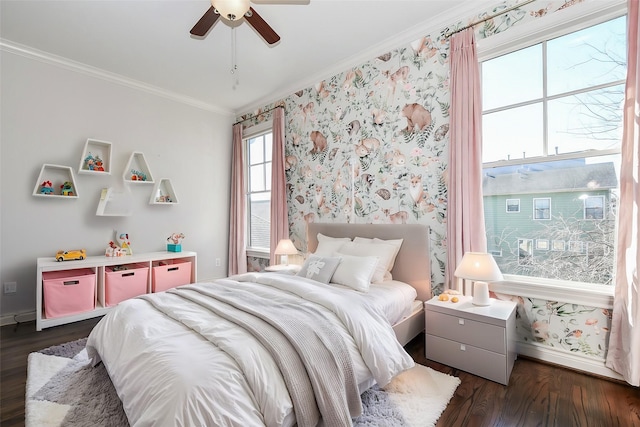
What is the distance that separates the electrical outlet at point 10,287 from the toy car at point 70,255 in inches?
19.8

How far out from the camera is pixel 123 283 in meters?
3.40

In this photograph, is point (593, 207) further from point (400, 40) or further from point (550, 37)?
point (400, 40)

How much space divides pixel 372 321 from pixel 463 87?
2037 millimetres

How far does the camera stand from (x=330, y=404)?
135 cm

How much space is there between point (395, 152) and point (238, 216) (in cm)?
273

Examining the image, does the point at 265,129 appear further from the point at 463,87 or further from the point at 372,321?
the point at 372,321

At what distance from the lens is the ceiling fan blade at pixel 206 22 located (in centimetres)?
203

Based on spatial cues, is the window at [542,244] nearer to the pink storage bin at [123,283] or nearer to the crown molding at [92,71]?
the pink storage bin at [123,283]

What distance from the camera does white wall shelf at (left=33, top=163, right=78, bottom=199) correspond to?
3.16 meters

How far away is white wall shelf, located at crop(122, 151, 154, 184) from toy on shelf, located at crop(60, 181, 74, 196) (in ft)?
1.77

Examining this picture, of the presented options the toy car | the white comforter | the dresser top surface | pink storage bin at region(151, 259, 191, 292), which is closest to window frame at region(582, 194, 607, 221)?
the dresser top surface

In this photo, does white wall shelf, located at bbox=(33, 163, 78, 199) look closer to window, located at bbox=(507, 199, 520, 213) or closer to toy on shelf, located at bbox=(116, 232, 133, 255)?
toy on shelf, located at bbox=(116, 232, 133, 255)

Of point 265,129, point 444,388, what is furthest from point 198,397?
point 265,129

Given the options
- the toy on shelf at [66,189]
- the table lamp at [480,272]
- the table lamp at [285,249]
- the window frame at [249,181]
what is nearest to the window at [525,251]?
the table lamp at [480,272]
